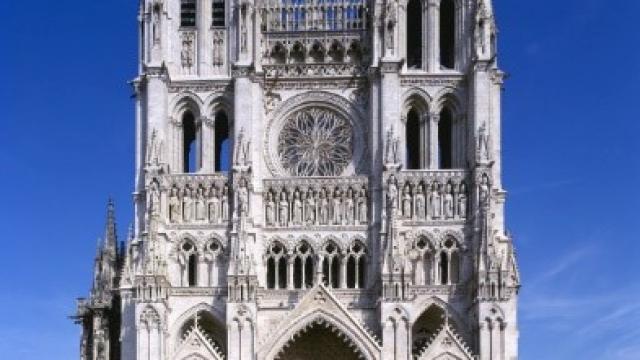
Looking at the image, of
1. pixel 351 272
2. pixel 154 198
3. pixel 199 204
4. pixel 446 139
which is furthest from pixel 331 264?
pixel 446 139

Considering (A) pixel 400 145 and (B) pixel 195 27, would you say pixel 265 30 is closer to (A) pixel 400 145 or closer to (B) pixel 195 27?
(B) pixel 195 27

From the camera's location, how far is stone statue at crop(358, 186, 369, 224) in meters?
57.7

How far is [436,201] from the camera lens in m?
57.4

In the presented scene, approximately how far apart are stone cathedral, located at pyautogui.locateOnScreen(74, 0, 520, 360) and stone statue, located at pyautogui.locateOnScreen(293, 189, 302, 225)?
8 cm

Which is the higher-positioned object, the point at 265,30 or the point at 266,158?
the point at 265,30

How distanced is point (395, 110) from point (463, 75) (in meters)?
3.30

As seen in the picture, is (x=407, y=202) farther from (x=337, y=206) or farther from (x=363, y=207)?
(x=337, y=206)

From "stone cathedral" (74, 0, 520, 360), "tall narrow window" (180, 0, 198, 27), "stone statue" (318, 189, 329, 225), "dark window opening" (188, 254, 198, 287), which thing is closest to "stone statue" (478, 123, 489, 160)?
"stone cathedral" (74, 0, 520, 360)

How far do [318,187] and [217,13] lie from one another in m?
8.93

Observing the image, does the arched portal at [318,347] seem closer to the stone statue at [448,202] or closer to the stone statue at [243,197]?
the stone statue at [243,197]

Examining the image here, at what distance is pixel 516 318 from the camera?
5522 cm

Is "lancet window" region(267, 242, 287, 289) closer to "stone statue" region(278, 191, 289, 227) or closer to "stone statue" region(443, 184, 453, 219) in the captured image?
"stone statue" region(278, 191, 289, 227)

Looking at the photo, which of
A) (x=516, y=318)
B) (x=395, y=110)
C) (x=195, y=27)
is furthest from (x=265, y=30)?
(x=516, y=318)

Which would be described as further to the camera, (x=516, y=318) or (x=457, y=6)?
(x=457, y=6)
